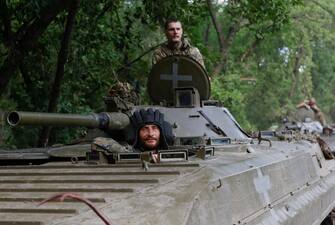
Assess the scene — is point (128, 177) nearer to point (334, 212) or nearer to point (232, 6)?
point (334, 212)

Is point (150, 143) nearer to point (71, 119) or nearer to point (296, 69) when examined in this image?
point (71, 119)

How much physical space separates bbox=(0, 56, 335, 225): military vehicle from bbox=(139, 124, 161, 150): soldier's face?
0.26 m

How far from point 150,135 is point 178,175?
1.24 m

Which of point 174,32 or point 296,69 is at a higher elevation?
point 296,69

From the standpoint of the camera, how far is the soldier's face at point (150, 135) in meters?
5.84

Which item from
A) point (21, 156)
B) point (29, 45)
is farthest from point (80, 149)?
point (29, 45)

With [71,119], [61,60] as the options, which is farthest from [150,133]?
[61,60]

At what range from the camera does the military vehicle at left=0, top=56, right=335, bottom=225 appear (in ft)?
13.1

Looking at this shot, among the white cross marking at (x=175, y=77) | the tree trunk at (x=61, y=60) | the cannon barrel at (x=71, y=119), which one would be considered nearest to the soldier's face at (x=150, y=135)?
the cannon barrel at (x=71, y=119)

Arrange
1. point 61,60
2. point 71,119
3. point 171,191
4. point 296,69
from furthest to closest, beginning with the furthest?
point 296,69, point 61,60, point 71,119, point 171,191

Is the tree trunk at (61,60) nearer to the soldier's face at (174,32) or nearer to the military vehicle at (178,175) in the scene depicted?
the soldier's face at (174,32)

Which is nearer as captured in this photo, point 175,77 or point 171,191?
point 171,191

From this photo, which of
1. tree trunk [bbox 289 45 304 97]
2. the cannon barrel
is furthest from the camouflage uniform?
tree trunk [bbox 289 45 304 97]

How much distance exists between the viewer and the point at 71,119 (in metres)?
6.02
